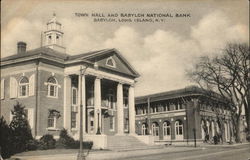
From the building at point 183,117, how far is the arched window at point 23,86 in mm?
18680

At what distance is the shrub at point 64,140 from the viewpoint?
29688 millimetres

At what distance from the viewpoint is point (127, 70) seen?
38031 millimetres

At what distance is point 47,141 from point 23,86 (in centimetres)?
509

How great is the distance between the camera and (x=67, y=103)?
1277 inches

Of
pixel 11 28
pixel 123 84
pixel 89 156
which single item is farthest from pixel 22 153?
pixel 123 84

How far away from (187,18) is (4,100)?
18196mm

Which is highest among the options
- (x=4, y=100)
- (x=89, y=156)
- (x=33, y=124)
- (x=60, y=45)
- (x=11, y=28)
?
(x=60, y=45)

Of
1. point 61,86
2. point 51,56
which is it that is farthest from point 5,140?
point 61,86

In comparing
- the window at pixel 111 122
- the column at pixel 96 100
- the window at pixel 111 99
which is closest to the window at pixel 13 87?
the column at pixel 96 100

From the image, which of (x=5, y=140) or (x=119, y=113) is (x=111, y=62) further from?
(x=5, y=140)

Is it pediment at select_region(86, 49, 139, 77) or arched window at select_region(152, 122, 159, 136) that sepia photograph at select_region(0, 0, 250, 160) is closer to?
pediment at select_region(86, 49, 139, 77)

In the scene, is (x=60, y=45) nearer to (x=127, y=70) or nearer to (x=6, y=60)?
(x=6, y=60)

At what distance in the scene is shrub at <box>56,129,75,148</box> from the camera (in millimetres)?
29688

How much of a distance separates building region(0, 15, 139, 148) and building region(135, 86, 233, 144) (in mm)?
9999
